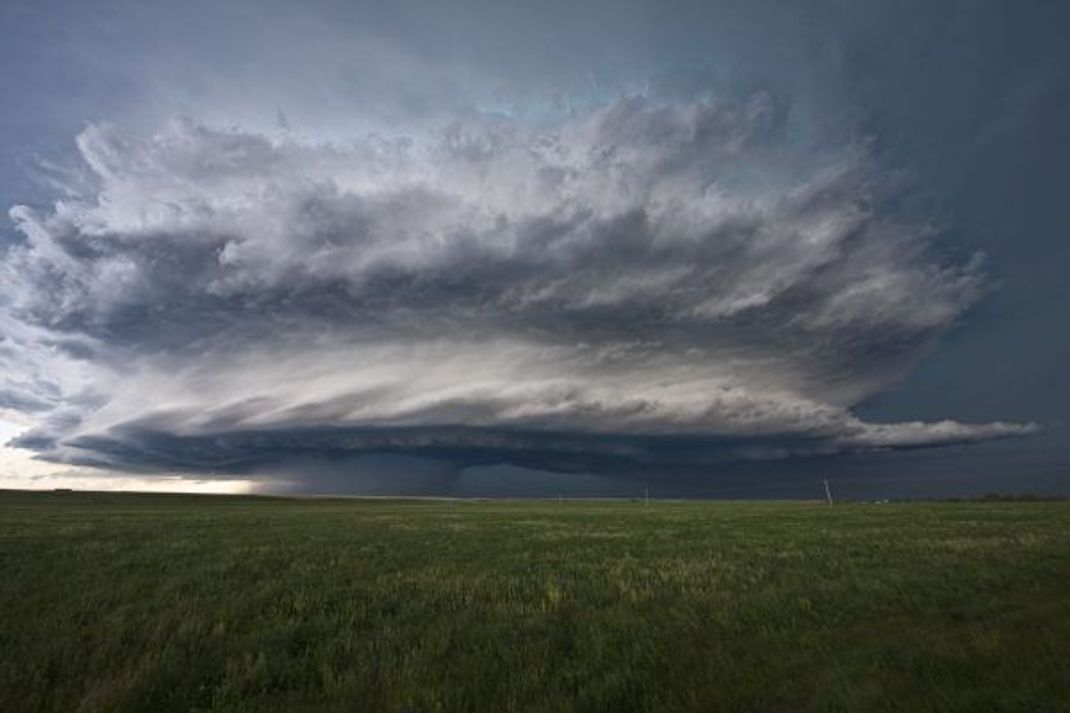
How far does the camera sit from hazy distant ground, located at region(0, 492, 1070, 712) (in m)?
7.83

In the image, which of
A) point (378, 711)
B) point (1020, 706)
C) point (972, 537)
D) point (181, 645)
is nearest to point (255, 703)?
point (378, 711)

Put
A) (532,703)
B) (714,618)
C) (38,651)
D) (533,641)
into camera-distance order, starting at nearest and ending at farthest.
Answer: (532,703), (38,651), (533,641), (714,618)

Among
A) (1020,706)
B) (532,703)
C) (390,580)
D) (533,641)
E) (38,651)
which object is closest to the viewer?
(1020,706)

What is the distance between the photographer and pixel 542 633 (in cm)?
1114

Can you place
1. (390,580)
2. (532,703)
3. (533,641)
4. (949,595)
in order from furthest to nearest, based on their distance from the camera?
(390,580)
(949,595)
(533,641)
(532,703)

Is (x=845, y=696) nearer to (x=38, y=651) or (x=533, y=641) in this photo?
(x=533, y=641)

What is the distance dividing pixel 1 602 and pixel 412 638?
9536 millimetres

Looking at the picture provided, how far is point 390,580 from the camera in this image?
1691cm

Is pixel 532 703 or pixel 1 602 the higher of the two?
pixel 1 602

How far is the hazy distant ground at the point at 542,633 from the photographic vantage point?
7828 mm

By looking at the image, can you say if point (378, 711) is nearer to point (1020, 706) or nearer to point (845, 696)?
point (845, 696)

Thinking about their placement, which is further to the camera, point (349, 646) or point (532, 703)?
point (349, 646)

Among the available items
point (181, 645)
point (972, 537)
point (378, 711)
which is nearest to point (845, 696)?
point (378, 711)

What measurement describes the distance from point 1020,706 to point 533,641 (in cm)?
642
